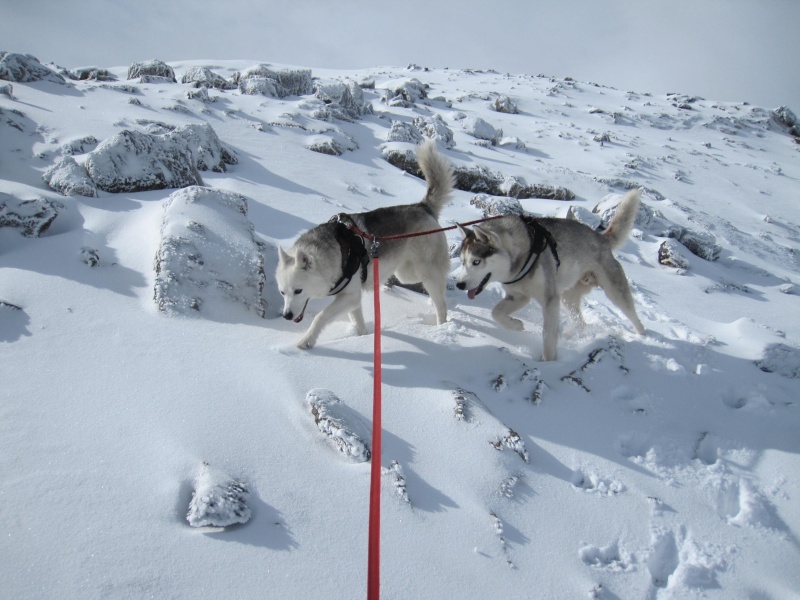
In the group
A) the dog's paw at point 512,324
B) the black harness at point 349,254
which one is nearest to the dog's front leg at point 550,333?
the dog's paw at point 512,324

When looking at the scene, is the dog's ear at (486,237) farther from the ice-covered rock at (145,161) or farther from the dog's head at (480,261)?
the ice-covered rock at (145,161)

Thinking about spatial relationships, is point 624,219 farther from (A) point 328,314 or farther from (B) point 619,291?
(A) point 328,314

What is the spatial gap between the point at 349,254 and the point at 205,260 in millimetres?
1395

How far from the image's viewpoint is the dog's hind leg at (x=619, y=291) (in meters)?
4.35

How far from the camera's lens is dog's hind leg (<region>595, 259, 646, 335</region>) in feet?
14.3

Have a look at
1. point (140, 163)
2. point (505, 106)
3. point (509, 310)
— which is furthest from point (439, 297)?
point (505, 106)

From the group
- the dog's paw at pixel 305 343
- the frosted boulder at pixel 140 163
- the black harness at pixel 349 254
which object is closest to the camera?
the dog's paw at pixel 305 343

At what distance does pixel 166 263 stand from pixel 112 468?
221 cm

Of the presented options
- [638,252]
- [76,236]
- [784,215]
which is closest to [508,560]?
[76,236]

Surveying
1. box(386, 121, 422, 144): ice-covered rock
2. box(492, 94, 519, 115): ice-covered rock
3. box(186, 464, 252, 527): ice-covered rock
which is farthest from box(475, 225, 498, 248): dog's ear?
box(492, 94, 519, 115): ice-covered rock

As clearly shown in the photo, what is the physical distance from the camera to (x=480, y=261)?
3855mm

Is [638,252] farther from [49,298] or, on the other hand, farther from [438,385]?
[49,298]

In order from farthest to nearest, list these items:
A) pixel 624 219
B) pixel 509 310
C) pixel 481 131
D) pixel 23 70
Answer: pixel 481 131, pixel 23 70, pixel 624 219, pixel 509 310

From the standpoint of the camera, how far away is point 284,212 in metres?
6.38
